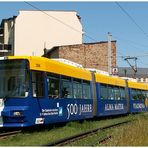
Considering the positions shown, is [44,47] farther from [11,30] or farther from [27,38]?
[11,30]

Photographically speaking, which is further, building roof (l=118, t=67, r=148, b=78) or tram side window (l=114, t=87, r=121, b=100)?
building roof (l=118, t=67, r=148, b=78)

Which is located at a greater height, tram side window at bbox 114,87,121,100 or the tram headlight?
tram side window at bbox 114,87,121,100

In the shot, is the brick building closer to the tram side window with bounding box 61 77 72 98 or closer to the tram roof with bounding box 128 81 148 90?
the tram roof with bounding box 128 81 148 90

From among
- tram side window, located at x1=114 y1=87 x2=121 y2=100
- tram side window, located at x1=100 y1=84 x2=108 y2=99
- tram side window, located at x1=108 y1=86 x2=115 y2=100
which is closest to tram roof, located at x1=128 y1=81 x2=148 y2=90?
tram side window, located at x1=114 y1=87 x2=121 y2=100

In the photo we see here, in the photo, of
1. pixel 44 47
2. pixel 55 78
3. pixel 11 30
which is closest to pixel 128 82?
pixel 55 78

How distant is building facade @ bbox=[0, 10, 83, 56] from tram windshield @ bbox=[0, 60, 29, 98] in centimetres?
6680

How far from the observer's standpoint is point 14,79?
18.2 metres

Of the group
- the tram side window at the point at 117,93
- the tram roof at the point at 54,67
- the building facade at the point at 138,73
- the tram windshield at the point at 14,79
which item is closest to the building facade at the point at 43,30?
the tram side window at the point at 117,93

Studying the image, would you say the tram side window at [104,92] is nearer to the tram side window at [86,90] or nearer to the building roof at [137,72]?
the tram side window at [86,90]

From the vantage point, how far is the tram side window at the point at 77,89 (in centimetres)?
2302

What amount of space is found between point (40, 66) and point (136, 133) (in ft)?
20.3

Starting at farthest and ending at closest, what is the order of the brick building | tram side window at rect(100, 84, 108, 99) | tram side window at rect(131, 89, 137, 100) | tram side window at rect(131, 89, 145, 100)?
the brick building
tram side window at rect(131, 89, 145, 100)
tram side window at rect(131, 89, 137, 100)
tram side window at rect(100, 84, 108, 99)

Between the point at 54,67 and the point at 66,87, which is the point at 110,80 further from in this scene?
the point at 54,67

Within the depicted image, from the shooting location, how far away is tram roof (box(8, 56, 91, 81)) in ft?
60.5
